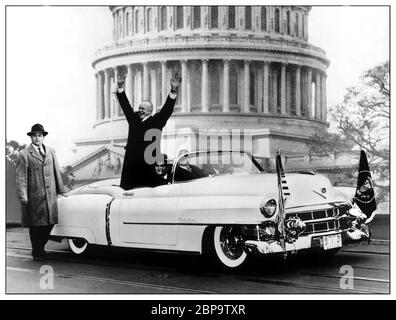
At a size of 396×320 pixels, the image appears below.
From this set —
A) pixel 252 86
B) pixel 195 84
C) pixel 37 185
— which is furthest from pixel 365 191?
pixel 252 86

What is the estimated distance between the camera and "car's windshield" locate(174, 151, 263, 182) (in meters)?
11.4

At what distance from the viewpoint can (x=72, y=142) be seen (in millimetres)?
15484

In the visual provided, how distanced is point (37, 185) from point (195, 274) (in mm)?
3609

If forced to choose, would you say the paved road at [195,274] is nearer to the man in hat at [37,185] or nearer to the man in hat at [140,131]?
the man in hat at [37,185]

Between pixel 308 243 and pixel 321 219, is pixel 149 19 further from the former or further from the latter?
pixel 308 243

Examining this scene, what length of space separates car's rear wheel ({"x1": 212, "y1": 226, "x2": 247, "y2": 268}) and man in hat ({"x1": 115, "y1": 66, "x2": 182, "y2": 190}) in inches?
82.2

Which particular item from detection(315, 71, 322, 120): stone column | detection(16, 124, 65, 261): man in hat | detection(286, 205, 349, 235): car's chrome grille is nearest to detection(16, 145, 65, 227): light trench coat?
detection(16, 124, 65, 261): man in hat

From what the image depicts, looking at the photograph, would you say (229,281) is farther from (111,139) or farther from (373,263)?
(111,139)

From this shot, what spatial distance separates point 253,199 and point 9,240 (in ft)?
22.9

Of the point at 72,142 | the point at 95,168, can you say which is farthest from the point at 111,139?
the point at 72,142

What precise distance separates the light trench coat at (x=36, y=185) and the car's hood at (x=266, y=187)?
2.98 meters

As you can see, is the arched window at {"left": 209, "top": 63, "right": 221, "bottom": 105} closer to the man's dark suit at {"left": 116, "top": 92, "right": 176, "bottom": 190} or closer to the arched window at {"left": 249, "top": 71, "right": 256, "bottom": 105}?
the arched window at {"left": 249, "top": 71, "right": 256, "bottom": 105}

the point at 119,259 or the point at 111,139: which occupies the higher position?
the point at 111,139

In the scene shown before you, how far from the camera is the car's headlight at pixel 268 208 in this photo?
1005 centimetres
